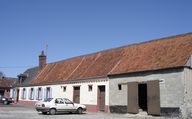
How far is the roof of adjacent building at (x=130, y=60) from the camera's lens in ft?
75.3

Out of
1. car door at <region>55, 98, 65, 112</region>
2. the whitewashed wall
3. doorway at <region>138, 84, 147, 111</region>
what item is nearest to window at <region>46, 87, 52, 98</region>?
the whitewashed wall

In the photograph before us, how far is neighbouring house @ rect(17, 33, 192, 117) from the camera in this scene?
2116cm

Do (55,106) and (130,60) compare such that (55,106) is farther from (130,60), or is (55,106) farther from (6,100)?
(6,100)

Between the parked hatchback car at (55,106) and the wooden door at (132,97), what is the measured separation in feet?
14.9

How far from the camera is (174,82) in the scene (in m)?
21.3

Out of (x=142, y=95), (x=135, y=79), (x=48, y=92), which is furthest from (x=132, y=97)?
(x=48, y=92)

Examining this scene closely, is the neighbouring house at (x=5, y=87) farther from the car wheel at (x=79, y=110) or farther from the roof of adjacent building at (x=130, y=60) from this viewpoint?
the car wheel at (x=79, y=110)

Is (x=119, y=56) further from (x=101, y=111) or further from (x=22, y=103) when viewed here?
(x=22, y=103)

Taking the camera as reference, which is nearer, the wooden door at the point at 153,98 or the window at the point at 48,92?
the wooden door at the point at 153,98

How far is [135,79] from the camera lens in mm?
24594

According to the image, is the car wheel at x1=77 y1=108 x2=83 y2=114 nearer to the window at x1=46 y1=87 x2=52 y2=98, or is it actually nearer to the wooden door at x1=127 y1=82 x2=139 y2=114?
the wooden door at x1=127 y1=82 x2=139 y2=114

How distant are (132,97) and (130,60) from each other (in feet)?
14.0

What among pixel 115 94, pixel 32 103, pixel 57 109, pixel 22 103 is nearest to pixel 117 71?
pixel 115 94

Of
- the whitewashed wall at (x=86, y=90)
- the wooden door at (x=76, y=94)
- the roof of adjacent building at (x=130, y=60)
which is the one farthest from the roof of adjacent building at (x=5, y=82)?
the wooden door at (x=76, y=94)
